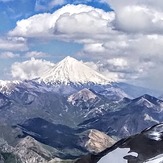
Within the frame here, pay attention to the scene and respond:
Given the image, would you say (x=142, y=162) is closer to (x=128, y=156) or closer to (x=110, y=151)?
(x=128, y=156)

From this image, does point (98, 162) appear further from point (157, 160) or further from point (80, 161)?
point (157, 160)

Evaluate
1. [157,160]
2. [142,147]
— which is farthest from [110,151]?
[157,160]

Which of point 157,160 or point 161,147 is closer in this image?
point 157,160

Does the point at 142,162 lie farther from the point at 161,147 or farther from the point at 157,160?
the point at 161,147

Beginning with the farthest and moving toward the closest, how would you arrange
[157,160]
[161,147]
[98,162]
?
[161,147] → [98,162] → [157,160]

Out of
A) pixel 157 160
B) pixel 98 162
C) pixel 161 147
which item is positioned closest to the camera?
pixel 157 160

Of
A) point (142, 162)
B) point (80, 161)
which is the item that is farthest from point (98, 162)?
point (142, 162)

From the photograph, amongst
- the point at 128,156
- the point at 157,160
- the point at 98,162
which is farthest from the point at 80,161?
the point at 157,160

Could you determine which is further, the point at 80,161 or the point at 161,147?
the point at 161,147
